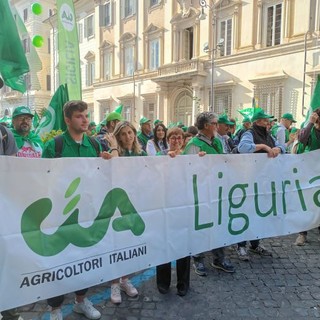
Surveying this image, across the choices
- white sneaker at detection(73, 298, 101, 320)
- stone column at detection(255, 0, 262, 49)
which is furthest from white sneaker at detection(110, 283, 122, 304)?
stone column at detection(255, 0, 262, 49)

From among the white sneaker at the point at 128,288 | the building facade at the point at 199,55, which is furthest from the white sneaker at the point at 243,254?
the building facade at the point at 199,55

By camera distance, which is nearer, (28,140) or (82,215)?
(82,215)

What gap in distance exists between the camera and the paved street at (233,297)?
3201 mm

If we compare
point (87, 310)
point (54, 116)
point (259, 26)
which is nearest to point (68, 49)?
point (54, 116)

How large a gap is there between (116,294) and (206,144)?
5.88 feet

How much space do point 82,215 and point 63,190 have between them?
260 millimetres

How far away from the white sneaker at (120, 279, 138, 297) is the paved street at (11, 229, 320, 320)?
0.22 ft

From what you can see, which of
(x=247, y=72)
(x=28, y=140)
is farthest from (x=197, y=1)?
(x=28, y=140)

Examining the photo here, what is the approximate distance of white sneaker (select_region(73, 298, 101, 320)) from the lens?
10.2 ft

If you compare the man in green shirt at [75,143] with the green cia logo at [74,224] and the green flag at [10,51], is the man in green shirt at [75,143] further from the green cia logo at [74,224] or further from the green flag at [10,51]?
the green flag at [10,51]

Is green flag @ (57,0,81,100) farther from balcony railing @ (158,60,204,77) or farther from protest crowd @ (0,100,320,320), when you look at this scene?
balcony railing @ (158,60,204,77)

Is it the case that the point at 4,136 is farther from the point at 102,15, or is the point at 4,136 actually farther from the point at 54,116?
the point at 102,15

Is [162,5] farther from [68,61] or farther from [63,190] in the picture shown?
[63,190]

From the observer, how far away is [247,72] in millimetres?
20984
